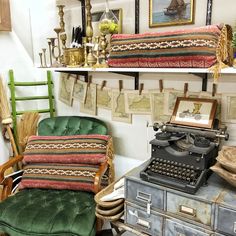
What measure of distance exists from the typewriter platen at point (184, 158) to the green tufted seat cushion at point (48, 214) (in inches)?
19.8

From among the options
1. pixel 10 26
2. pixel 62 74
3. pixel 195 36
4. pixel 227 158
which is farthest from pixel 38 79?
pixel 227 158

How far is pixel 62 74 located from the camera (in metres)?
2.41

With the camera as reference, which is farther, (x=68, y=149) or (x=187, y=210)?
(x=68, y=149)

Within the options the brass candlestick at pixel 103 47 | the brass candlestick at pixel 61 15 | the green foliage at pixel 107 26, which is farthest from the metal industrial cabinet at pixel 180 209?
the brass candlestick at pixel 61 15

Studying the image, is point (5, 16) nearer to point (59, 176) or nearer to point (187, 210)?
point (59, 176)

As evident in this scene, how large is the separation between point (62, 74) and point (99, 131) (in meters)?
0.69

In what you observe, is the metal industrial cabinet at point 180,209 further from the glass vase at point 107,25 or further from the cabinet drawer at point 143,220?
the glass vase at point 107,25

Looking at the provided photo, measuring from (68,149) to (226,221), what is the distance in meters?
1.22

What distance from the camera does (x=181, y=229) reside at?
127cm

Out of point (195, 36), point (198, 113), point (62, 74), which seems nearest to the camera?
point (195, 36)

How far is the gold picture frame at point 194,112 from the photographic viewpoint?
1563 millimetres

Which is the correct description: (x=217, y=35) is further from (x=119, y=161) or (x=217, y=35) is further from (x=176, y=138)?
(x=119, y=161)

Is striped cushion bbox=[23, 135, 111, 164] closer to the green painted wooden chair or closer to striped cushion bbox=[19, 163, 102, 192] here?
striped cushion bbox=[19, 163, 102, 192]

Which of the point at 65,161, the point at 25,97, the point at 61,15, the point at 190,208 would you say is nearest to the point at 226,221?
the point at 190,208
